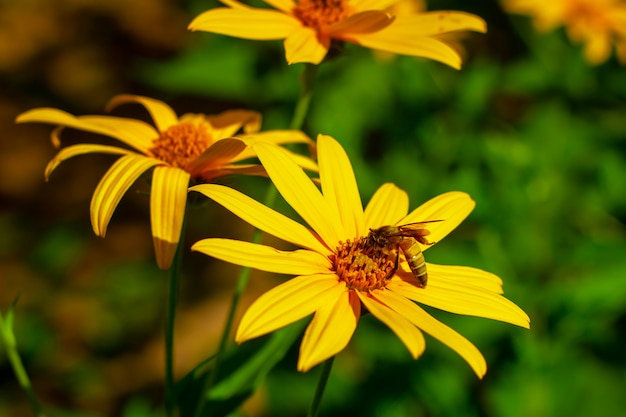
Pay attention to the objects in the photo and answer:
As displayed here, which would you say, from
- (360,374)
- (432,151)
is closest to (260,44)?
(432,151)

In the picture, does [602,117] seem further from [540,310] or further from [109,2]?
[109,2]

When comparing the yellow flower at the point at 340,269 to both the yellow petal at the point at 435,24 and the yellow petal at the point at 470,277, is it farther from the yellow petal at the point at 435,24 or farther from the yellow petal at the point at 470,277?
the yellow petal at the point at 435,24

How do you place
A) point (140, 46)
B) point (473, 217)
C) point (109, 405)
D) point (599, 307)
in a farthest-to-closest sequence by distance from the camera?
point (140, 46), point (109, 405), point (473, 217), point (599, 307)

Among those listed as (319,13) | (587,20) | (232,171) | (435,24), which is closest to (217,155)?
(232,171)

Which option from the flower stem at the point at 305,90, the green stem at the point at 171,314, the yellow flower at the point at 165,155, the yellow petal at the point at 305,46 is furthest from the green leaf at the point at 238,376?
the yellow petal at the point at 305,46

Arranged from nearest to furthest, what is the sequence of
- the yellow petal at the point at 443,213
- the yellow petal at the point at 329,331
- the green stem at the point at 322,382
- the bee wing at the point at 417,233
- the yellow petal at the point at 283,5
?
the yellow petal at the point at 329,331, the green stem at the point at 322,382, the bee wing at the point at 417,233, the yellow petal at the point at 443,213, the yellow petal at the point at 283,5

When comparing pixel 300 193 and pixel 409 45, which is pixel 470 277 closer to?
pixel 300 193
